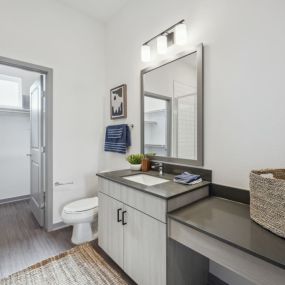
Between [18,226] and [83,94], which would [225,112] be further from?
[18,226]

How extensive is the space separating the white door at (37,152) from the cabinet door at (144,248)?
4.81 ft

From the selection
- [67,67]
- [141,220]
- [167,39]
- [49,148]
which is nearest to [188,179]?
[141,220]

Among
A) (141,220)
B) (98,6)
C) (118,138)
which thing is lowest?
(141,220)

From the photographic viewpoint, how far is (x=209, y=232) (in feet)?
3.00

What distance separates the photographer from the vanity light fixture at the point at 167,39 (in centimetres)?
160

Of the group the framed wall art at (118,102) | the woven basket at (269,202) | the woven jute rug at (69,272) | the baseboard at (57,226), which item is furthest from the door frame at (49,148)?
the woven basket at (269,202)

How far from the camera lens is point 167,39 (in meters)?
1.80

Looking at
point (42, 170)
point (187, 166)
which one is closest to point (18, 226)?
point (42, 170)

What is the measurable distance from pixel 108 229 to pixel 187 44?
183 centimetres

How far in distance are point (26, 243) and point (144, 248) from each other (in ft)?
5.08

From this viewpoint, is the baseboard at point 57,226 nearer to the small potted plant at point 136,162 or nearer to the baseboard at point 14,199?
the small potted plant at point 136,162

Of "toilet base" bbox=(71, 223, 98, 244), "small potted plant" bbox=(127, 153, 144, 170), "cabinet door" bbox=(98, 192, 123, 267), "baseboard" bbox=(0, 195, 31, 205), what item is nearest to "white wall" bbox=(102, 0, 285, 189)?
"small potted plant" bbox=(127, 153, 144, 170)

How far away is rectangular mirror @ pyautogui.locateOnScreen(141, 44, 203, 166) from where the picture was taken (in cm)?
158

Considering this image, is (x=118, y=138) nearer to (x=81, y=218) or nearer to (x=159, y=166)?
(x=159, y=166)
